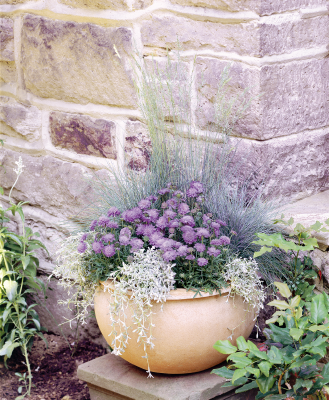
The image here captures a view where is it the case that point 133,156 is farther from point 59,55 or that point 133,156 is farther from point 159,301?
point 159,301

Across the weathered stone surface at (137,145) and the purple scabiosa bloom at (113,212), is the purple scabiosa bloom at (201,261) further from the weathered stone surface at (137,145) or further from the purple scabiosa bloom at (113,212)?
the weathered stone surface at (137,145)

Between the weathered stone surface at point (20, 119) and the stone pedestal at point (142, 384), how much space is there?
1249 mm

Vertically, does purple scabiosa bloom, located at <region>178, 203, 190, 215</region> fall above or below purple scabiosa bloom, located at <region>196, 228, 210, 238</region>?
above

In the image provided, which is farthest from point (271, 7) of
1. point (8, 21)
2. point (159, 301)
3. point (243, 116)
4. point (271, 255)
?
point (8, 21)

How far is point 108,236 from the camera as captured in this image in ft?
4.92

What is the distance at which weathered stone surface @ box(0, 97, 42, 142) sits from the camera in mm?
2439

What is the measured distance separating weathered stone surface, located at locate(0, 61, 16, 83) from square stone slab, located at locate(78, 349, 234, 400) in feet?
5.13

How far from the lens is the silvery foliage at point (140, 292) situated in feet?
4.68

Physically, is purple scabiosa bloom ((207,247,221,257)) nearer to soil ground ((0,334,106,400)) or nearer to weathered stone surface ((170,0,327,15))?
weathered stone surface ((170,0,327,15))

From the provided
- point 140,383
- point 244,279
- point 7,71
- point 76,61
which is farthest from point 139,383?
point 7,71

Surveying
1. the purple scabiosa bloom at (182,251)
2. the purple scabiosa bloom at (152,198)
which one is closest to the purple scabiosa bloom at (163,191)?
the purple scabiosa bloom at (152,198)

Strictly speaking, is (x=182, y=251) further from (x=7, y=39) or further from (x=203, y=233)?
(x=7, y=39)

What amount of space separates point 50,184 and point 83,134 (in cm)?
34

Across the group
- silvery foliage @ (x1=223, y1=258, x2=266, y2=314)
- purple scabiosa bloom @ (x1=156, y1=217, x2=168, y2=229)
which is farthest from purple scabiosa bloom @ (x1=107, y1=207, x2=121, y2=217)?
silvery foliage @ (x1=223, y1=258, x2=266, y2=314)
